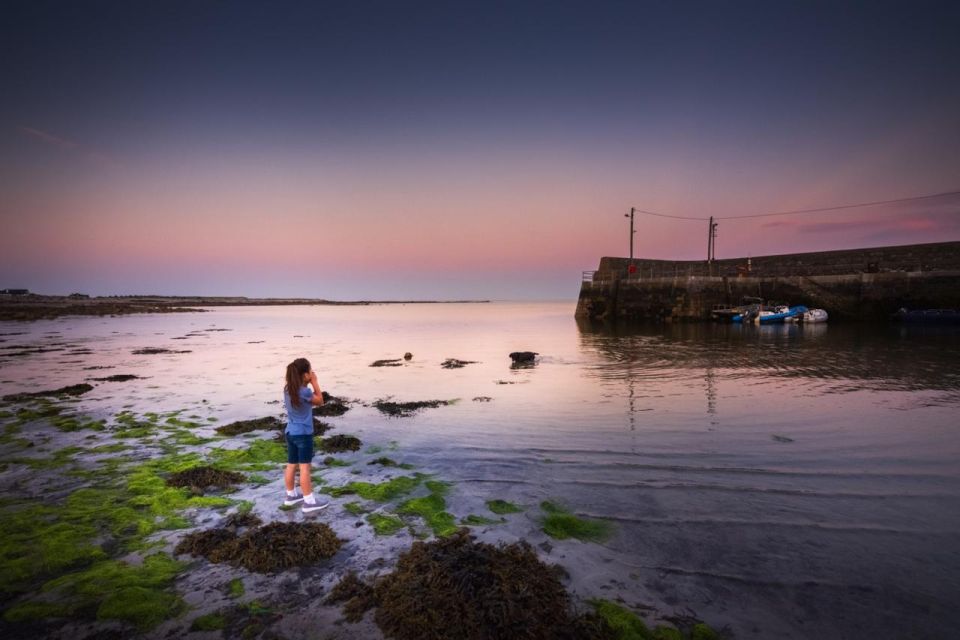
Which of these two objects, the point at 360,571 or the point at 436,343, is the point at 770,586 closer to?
the point at 360,571

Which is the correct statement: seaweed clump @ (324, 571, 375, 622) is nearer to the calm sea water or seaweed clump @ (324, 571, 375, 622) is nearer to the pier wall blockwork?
the calm sea water

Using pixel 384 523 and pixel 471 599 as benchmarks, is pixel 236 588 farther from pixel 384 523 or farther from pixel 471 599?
pixel 471 599

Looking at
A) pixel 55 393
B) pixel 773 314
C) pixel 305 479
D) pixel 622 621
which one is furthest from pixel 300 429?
pixel 773 314

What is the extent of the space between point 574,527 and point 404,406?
836 cm

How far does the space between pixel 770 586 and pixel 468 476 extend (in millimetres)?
4607

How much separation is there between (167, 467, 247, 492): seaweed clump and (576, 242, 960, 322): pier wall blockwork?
50.1 metres

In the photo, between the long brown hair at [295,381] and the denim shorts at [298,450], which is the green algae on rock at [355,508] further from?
the long brown hair at [295,381]

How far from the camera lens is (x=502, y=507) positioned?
6340mm

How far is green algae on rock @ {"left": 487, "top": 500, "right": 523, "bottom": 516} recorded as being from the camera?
6199mm

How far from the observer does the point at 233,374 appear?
1923 centimetres

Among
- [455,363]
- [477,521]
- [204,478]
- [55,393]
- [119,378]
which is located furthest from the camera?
[455,363]

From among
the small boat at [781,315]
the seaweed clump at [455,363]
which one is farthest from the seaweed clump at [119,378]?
the small boat at [781,315]

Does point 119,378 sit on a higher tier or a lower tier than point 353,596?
lower

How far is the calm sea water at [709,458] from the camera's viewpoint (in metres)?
4.32
